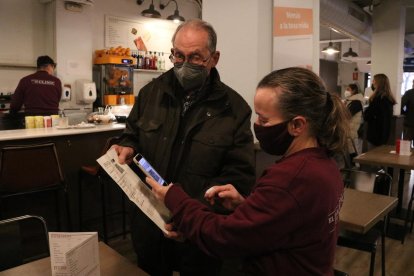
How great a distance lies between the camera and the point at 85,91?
6340mm

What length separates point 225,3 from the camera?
9.62 ft

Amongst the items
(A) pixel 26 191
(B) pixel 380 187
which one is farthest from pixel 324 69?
(A) pixel 26 191

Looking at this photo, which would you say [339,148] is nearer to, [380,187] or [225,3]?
[225,3]

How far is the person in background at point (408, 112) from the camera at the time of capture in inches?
293

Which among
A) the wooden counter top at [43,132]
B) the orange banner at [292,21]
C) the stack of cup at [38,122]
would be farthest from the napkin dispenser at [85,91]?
the orange banner at [292,21]

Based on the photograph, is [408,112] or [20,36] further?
[408,112]

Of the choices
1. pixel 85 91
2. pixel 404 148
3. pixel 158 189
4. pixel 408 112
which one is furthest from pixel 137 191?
pixel 408 112

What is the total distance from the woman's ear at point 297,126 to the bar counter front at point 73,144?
2.79 m

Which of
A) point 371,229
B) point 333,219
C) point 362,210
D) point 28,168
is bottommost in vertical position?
point 371,229

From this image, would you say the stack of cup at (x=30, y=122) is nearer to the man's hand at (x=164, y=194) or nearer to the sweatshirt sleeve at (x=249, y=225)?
the man's hand at (x=164, y=194)

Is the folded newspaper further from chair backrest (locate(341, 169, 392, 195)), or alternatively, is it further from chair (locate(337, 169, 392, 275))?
chair backrest (locate(341, 169, 392, 195))

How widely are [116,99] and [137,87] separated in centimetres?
110

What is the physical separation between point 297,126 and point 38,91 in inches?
200

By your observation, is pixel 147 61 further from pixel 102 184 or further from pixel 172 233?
pixel 172 233
